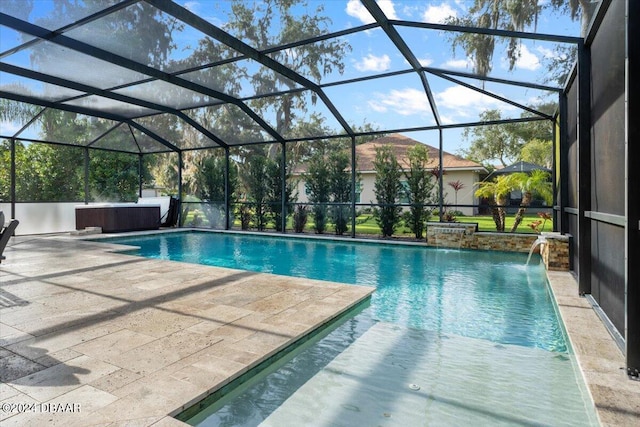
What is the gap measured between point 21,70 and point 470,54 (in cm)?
853

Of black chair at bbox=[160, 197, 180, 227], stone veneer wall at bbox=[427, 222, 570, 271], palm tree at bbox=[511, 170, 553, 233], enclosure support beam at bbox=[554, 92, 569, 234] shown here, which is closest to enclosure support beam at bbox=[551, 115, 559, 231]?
stone veneer wall at bbox=[427, 222, 570, 271]

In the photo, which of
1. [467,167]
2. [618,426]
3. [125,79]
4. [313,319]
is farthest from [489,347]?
[467,167]

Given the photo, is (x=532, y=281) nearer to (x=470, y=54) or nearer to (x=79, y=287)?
(x=470, y=54)

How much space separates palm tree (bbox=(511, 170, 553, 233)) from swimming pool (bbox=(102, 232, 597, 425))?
5.22 m

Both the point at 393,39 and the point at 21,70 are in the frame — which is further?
the point at 21,70

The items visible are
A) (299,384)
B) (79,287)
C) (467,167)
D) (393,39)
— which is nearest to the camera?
(299,384)

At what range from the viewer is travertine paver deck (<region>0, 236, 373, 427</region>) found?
207cm

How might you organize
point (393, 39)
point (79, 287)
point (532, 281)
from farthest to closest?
point (393, 39)
point (532, 281)
point (79, 287)

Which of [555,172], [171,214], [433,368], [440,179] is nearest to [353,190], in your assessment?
[440,179]

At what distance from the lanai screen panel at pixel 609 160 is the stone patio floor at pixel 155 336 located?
341 mm

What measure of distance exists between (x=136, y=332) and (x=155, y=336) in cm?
21

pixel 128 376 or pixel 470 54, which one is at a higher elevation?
pixel 470 54

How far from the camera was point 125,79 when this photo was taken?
7.87 m

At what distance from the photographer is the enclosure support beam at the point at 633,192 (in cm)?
233
